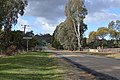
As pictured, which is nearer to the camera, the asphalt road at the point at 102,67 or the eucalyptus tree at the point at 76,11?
the asphalt road at the point at 102,67

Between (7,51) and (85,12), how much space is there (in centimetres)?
4789

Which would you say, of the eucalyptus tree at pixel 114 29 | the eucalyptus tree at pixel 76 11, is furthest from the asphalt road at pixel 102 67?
the eucalyptus tree at pixel 114 29

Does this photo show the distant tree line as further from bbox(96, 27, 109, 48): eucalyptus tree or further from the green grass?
the green grass

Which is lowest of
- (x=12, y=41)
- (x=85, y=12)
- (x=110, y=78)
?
(x=110, y=78)

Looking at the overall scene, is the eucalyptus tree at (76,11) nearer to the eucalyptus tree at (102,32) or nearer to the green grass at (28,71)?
the eucalyptus tree at (102,32)

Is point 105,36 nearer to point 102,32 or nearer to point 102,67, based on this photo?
point 102,32

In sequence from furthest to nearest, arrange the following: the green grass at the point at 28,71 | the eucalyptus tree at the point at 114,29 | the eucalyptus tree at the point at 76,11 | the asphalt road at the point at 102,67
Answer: the eucalyptus tree at the point at 114,29 → the eucalyptus tree at the point at 76,11 → the asphalt road at the point at 102,67 → the green grass at the point at 28,71

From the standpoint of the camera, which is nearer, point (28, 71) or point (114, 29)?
point (28, 71)

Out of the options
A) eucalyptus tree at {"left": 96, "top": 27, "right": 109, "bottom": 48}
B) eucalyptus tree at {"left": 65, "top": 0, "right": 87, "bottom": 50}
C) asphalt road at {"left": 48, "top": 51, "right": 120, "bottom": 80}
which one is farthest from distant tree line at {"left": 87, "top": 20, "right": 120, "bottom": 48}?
asphalt road at {"left": 48, "top": 51, "right": 120, "bottom": 80}

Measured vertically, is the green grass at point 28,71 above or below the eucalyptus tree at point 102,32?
below

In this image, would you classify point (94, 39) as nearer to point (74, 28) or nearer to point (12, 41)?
point (74, 28)

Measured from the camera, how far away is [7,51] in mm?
52375

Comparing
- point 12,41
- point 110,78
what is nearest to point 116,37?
point 12,41

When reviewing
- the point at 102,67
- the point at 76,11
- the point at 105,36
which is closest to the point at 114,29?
the point at 105,36
